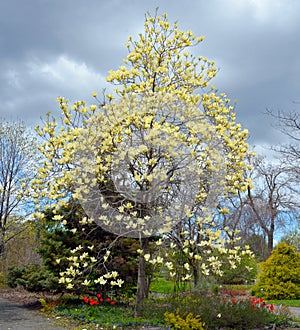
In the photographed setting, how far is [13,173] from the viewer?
1355 centimetres

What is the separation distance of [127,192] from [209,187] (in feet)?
4.13

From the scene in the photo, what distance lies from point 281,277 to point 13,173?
30.9 ft

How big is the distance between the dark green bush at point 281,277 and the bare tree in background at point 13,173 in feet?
26.5

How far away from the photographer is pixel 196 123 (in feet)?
18.6

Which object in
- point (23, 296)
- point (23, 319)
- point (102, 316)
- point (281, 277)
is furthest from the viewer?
point (23, 296)

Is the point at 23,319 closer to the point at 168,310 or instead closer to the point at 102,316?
the point at 102,316

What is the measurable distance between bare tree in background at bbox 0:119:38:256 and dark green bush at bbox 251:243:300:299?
807 cm

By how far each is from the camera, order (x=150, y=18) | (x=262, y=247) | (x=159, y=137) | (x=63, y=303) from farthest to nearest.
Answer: (x=262, y=247), (x=63, y=303), (x=150, y=18), (x=159, y=137)

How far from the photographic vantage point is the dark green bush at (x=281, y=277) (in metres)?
10.6

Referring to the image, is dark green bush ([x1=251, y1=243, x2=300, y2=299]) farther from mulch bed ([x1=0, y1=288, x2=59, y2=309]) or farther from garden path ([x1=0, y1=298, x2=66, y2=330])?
garden path ([x1=0, y1=298, x2=66, y2=330])

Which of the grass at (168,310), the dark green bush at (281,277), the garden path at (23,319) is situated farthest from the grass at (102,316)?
the dark green bush at (281,277)

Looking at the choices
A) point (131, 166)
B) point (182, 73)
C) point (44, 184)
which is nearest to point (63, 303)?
point (44, 184)

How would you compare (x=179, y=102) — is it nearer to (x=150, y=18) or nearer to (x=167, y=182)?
(x=167, y=182)

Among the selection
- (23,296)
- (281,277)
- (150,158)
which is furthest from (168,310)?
(23,296)
